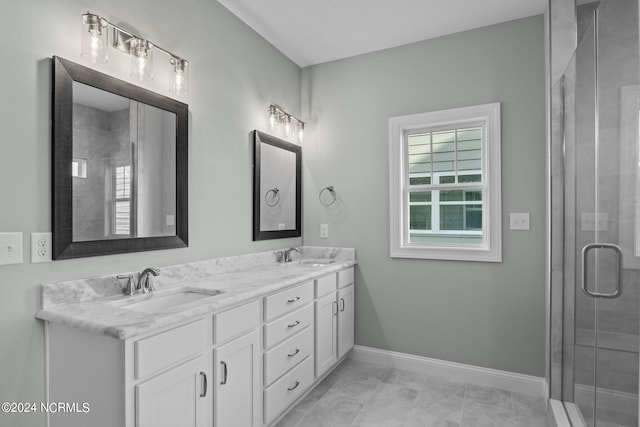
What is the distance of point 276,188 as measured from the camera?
3004mm

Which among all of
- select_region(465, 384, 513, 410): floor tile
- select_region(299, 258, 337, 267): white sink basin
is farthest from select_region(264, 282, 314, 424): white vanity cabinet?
select_region(465, 384, 513, 410): floor tile

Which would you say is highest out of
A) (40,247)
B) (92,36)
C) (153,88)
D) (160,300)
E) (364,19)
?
(364,19)

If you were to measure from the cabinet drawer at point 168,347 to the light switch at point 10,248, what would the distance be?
60cm

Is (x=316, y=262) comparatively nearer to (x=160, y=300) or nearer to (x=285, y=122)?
(x=285, y=122)

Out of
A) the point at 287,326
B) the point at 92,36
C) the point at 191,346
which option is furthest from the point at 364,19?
the point at 191,346

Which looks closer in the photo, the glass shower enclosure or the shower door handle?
the glass shower enclosure

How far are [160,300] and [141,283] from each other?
4.9 inches

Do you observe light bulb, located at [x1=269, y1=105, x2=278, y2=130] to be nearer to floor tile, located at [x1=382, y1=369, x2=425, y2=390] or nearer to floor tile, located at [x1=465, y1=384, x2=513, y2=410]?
floor tile, located at [x1=382, y1=369, x2=425, y2=390]

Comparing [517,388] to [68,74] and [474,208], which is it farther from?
[68,74]

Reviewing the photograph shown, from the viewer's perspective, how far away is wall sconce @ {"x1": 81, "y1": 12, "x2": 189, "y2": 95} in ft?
5.33

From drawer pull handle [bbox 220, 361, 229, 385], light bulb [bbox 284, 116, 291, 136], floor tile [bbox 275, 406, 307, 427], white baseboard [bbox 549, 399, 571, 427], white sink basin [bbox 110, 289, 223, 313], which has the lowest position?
floor tile [bbox 275, 406, 307, 427]

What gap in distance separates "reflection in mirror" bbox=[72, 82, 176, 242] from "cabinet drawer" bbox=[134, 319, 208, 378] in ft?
2.02

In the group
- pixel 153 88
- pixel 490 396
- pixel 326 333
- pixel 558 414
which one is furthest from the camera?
pixel 326 333

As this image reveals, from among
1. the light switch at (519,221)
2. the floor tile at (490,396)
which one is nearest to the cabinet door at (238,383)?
the floor tile at (490,396)
